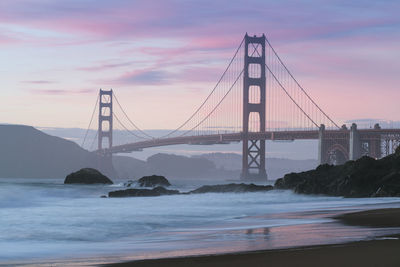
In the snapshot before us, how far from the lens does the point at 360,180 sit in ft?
71.2

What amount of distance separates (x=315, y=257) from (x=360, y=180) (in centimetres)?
1626

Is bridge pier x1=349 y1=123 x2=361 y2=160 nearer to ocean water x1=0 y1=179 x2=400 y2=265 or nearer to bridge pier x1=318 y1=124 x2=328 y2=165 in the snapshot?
bridge pier x1=318 y1=124 x2=328 y2=165

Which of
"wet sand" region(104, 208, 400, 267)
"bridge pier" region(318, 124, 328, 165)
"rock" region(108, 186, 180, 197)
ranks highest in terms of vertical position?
"bridge pier" region(318, 124, 328, 165)

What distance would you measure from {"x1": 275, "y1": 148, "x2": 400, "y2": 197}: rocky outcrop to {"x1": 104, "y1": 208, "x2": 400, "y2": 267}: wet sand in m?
13.2

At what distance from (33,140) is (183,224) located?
140 m

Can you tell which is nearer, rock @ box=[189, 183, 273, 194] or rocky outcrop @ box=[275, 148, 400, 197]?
rocky outcrop @ box=[275, 148, 400, 197]

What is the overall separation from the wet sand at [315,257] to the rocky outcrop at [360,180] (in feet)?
43.2

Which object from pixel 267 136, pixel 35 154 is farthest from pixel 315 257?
pixel 35 154

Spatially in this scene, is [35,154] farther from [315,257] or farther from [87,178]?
[315,257]

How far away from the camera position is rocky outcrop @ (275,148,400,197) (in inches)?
789

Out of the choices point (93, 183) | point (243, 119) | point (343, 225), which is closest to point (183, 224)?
point (343, 225)

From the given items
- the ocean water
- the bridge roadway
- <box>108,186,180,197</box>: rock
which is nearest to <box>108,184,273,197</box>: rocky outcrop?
<box>108,186,180,197</box>: rock

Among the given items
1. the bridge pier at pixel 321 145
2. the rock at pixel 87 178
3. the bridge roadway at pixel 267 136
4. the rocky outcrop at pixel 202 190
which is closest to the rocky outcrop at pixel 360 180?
the rocky outcrop at pixel 202 190

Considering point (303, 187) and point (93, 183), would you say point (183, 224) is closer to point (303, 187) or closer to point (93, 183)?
point (303, 187)
